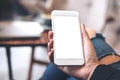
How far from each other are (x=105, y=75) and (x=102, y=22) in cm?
123

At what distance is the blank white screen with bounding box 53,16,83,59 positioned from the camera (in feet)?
2.20

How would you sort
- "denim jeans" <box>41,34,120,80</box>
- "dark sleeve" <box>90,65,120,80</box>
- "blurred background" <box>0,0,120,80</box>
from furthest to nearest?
"blurred background" <box>0,0,120,80</box> → "denim jeans" <box>41,34,120,80</box> → "dark sleeve" <box>90,65,120,80</box>

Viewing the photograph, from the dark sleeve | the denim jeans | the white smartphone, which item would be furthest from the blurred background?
the dark sleeve

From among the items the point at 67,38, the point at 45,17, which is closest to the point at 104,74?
the point at 67,38

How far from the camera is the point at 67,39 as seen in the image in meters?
0.70

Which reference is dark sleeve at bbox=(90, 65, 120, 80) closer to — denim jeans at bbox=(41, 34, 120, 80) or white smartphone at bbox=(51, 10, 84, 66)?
white smartphone at bbox=(51, 10, 84, 66)

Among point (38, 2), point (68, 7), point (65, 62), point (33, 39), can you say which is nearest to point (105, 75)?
point (65, 62)

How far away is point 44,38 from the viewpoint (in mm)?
1337

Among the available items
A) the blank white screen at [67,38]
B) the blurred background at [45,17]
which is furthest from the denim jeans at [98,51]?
the blurred background at [45,17]

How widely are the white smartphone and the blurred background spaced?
667 millimetres

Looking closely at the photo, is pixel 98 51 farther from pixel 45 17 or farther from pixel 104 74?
pixel 45 17

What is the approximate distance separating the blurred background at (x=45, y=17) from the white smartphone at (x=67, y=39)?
667 millimetres

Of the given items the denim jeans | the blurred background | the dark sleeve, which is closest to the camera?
the dark sleeve

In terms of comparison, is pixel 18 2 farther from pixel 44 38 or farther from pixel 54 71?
pixel 54 71
